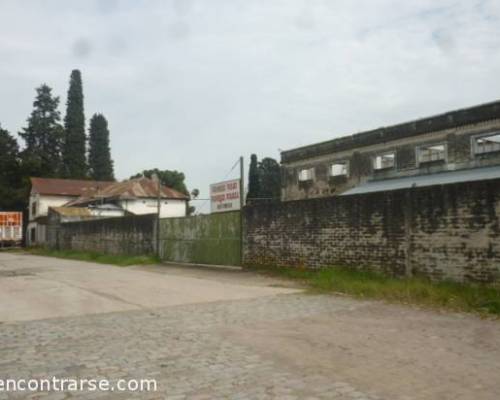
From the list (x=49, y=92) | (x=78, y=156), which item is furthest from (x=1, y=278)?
(x=49, y=92)

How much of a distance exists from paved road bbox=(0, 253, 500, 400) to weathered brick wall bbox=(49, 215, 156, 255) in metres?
14.3

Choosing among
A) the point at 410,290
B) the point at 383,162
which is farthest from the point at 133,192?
the point at 410,290

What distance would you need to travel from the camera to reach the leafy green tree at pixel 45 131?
6456 cm

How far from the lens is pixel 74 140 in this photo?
213ft

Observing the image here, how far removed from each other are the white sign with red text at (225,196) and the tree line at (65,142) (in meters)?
44.0

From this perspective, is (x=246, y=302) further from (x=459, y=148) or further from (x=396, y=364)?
(x=459, y=148)

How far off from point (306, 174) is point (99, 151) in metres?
43.5

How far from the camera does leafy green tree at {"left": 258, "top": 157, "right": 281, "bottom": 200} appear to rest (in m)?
59.7

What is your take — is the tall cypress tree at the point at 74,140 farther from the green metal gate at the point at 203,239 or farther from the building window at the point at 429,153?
the building window at the point at 429,153

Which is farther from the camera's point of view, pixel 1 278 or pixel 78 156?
pixel 78 156

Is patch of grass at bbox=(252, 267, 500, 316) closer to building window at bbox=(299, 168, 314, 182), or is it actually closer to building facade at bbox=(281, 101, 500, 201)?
building facade at bbox=(281, 101, 500, 201)

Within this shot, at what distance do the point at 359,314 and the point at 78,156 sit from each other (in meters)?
62.7

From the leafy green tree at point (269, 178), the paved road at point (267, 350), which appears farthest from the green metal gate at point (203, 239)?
the leafy green tree at point (269, 178)

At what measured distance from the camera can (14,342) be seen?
6500 mm
